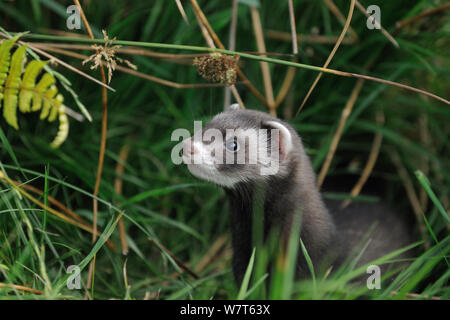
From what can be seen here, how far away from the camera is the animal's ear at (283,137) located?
2.58 metres

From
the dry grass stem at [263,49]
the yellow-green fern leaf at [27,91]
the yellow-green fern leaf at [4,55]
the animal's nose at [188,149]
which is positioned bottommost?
the animal's nose at [188,149]

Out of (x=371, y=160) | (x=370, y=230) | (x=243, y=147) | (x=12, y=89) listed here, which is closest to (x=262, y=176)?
(x=243, y=147)

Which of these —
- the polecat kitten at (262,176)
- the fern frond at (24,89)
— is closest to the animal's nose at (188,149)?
the polecat kitten at (262,176)

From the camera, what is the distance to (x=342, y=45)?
3654 millimetres

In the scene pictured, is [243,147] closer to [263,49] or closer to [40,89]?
[40,89]

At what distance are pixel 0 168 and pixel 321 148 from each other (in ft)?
7.16

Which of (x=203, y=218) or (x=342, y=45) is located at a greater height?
(x=342, y=45)

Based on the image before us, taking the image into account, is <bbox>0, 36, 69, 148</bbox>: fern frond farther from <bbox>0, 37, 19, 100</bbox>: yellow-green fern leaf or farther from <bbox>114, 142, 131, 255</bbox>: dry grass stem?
<bbox>114, 142, 131, 255</bbox>: dry grass stem

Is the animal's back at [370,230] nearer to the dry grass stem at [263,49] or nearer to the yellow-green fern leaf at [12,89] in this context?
the dry grass stem at [263,49]

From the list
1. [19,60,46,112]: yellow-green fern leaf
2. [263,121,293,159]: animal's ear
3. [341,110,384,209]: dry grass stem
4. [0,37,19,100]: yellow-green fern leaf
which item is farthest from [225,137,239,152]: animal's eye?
[341,110,384,209]: dry grass stem

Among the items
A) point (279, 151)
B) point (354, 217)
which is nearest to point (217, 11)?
point (279, 151)

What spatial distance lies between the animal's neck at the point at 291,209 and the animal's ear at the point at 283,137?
0.29ft

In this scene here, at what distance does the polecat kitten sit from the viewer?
8.28ft
